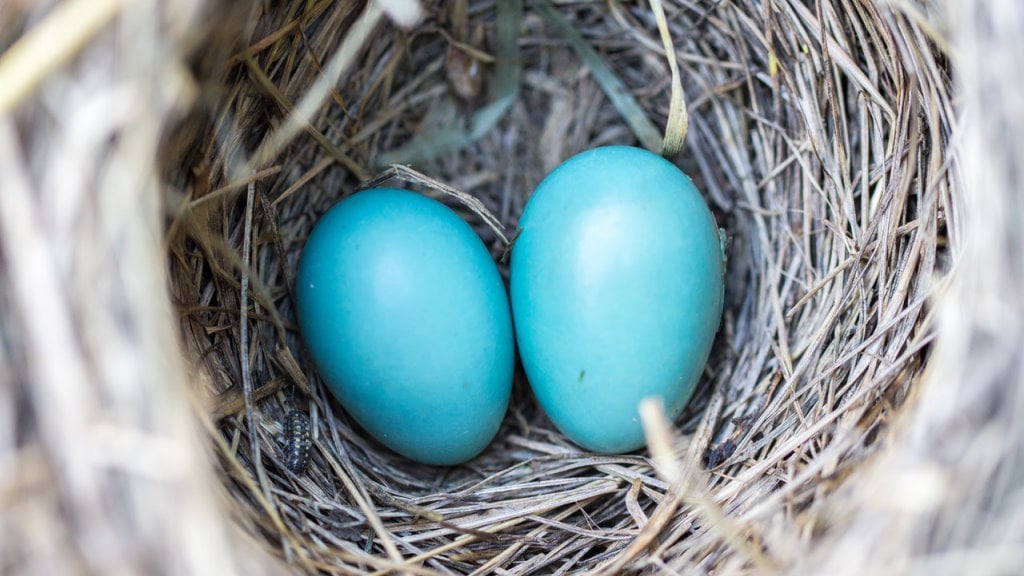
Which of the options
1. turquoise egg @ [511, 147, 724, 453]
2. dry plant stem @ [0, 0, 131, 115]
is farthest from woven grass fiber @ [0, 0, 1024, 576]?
turquoise egg @ [511, 147, 724, 453]

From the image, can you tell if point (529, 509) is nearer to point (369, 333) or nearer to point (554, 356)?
point (554, 356)

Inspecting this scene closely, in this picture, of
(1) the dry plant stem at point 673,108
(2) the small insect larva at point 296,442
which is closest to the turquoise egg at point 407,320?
(2) the small insect larva at point 296,442

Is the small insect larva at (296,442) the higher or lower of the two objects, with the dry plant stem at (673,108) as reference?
lower

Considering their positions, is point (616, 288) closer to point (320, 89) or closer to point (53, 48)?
point (320, 89)

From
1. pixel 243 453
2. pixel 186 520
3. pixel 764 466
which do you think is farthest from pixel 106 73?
pixel 764 466

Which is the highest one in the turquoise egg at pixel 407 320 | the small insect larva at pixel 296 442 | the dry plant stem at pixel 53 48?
the dry plant stem at pixel 53 48

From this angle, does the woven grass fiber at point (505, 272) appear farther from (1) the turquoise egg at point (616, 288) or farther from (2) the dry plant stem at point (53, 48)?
(1) the turquoise egg at point (616, 288)
